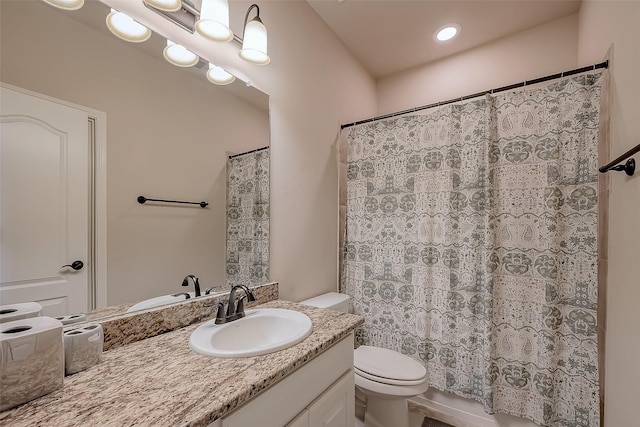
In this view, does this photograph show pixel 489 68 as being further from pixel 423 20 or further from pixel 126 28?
pixel 126 28

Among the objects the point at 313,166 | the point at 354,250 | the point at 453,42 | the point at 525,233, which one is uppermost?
the point at 453,42

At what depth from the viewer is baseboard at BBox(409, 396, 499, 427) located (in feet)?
5.35

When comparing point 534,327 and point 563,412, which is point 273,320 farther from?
point 563,412

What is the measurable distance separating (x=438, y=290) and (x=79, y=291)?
68.9 inches

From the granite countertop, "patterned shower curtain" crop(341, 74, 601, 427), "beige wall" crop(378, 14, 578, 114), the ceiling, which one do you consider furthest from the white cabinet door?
"beige wall" crop(378, 14, 578, 114)

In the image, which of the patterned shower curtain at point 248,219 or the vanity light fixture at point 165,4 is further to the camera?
the patterned shower curtain at point 248,219

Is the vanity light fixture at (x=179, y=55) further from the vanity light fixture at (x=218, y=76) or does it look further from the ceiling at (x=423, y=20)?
the ceiling at (x=423, y=20)

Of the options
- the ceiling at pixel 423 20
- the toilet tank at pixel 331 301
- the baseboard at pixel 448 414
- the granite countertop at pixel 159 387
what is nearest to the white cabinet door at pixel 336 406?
the granite countertop at pixel 159 387

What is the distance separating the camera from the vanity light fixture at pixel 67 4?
0.81m

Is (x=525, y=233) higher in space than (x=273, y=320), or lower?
higher

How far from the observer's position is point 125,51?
972 millimetres

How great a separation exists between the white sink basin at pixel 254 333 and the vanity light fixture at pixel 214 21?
1.16m

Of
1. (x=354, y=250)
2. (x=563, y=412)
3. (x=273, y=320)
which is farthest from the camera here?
(x=354, y=250)

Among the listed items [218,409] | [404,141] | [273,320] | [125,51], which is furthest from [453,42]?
[218,409]
